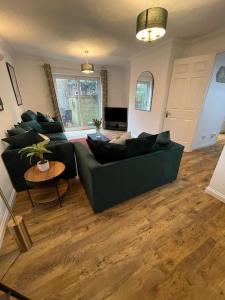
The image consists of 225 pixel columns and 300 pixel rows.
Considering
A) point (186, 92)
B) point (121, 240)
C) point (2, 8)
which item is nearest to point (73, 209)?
point (121, 240)

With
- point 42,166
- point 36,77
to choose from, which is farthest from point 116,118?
point 42,166

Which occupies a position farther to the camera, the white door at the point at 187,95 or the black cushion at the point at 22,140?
the white door at the point at 187,95

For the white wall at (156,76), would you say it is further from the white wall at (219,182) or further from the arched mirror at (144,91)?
the white wall at (219,182)

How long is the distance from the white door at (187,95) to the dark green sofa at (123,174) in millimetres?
1570

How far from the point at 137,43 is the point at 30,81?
353 cm

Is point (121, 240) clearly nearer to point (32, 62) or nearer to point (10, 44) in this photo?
point (10, 44)

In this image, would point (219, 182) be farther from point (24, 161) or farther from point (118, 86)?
point (118, 86)

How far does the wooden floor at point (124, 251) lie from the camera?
111 cm

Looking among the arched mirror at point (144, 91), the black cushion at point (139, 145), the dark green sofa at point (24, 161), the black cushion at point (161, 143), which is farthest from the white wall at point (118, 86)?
the black cushion at point (139, 145)

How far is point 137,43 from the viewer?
127 inches

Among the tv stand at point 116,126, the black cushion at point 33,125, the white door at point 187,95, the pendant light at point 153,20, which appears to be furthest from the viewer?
the tv stand at point 116,126

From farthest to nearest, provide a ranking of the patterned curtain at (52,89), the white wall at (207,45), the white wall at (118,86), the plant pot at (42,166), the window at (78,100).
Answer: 1. the white wall at (118,86)
2. the window at (78,100)
3. the patterned curtain at (52,89)
4. the white wall at (207,45)
5. the plant pot at (42,166)

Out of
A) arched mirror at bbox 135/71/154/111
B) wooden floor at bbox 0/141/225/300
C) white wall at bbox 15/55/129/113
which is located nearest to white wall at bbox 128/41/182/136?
arched mirror at bbox 135/71/154/111

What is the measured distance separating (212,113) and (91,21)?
3.19 m
